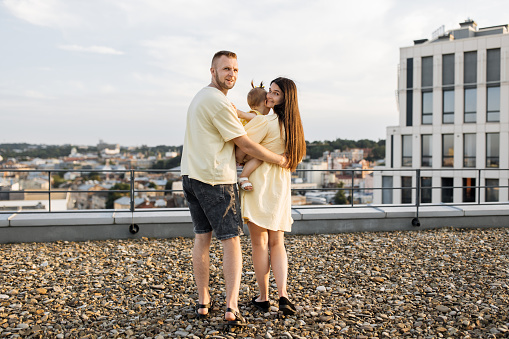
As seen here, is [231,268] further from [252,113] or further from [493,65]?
[493,65]

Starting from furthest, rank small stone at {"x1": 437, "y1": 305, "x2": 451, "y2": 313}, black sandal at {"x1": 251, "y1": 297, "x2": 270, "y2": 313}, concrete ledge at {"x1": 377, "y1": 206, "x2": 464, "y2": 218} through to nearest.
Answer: concrete ledge at {"x1": 377, "y1": 206, "x2": 464, "y2": 218}
small stone at {"x1": 437, "y1": 305, "x2": 451, "y2": 313}
black sandal at {"x1": 251, "y1": 297, "x2": 270, "y2": 313}

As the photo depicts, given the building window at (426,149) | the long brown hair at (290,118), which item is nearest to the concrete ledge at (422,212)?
the long brown hair at (290,118)

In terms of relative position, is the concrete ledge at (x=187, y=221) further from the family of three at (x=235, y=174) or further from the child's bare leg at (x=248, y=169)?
the child's bare leg at (x=248, y=169)

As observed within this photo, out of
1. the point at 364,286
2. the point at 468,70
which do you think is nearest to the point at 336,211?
the point at 364,286

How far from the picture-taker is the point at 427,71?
107 ft

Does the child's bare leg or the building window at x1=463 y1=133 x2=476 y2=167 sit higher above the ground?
the building window at x1=463 y1=133 x2=476 y2=167

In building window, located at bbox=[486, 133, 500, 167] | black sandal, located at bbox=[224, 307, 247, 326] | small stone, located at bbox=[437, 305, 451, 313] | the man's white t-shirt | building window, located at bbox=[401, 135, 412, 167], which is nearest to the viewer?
the man's white t-shirt

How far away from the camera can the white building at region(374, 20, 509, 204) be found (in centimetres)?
2973

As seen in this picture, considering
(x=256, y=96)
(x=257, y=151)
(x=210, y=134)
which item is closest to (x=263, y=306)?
(x=257, y=151)

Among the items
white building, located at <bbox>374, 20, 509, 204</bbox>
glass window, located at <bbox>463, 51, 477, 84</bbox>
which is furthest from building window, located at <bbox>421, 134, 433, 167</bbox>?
glass window, located at <bbox>463, 51, 477, 84</bbox>

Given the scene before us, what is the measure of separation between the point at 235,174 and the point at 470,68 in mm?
31737

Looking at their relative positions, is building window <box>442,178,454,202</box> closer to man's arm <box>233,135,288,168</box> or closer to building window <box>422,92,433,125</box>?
building window <box>422,92,433,125</box>

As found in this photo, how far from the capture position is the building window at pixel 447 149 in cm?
3172

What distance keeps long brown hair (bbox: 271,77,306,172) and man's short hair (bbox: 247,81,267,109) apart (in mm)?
117
